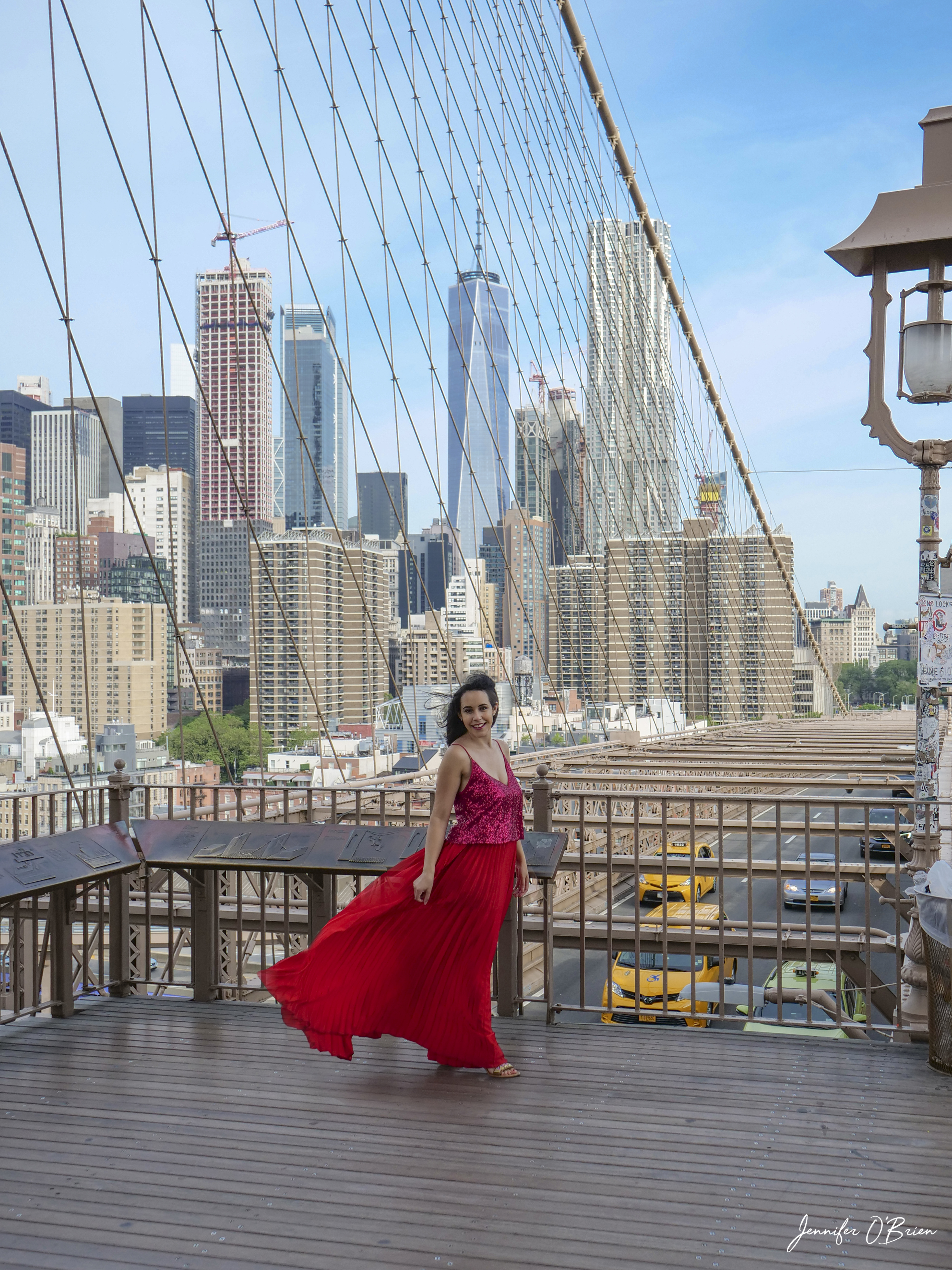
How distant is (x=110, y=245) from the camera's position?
11.7 m

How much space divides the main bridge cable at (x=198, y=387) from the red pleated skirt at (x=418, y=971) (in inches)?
121

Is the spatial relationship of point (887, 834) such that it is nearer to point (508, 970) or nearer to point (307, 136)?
point (508, 970)

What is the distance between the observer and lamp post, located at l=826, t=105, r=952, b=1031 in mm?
3223

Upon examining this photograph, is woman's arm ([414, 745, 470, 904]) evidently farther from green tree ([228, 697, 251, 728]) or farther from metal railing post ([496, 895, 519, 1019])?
green tree ([228, 697, 251, 728])

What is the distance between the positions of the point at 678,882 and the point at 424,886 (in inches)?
424

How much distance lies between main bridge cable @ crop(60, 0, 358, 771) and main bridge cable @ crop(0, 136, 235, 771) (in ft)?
0.04

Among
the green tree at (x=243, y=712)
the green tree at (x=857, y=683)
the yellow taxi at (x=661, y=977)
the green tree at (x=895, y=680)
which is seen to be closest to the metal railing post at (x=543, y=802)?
the yellow taxi at (x=661, y=977)

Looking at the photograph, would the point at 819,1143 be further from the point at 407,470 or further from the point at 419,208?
the point at 407,470

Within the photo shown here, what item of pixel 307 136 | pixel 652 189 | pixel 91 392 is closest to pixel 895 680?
pixel 652 189

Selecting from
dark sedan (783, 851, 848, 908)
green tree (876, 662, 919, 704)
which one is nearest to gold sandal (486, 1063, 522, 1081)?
dark sedan (783, 851, 848, 908)

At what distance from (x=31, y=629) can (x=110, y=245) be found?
15.3ft

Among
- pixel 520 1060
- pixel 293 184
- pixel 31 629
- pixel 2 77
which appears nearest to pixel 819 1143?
pixel 520 1060

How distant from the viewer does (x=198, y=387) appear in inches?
287
